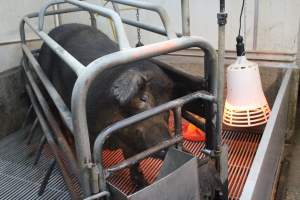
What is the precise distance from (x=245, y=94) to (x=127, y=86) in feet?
2.83

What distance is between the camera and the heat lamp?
1.69 meters

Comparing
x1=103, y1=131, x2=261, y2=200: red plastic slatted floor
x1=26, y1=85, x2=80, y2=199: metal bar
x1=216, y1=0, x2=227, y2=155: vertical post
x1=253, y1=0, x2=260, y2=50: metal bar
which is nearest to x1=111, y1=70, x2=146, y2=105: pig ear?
x1=216, y1=0, x2=227, y2=155: vertical post

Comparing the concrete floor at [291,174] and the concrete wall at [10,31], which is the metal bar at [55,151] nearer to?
the concrete wall at [10,31]

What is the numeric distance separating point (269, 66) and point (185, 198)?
4.57ft

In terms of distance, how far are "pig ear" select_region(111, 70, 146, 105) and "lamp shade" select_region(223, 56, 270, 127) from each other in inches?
30.2

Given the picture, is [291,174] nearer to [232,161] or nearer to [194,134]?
[232,161]

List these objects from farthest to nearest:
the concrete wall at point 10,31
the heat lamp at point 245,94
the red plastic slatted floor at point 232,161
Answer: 1. the concrete wall at point 10,31
2. the heat lamp at point 245,94
3. the red plastic slatted floor at point 232,161

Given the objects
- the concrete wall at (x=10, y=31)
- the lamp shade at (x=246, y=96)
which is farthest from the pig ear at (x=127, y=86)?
the concrete wall at (x=10, y=31)

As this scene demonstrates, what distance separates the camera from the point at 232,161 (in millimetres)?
1757

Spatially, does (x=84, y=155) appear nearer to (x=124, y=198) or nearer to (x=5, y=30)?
(x=124, y=198)

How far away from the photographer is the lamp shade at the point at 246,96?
5.56 feet

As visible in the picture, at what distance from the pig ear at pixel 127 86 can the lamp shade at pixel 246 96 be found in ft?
2.52

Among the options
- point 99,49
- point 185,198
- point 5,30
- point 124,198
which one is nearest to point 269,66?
point 99,49

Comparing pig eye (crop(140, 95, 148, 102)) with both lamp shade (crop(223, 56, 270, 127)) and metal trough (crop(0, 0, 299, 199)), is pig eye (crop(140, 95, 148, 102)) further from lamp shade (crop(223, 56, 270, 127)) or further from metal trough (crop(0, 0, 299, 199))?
lamp shade (crop(223, 56, 270, 127))
